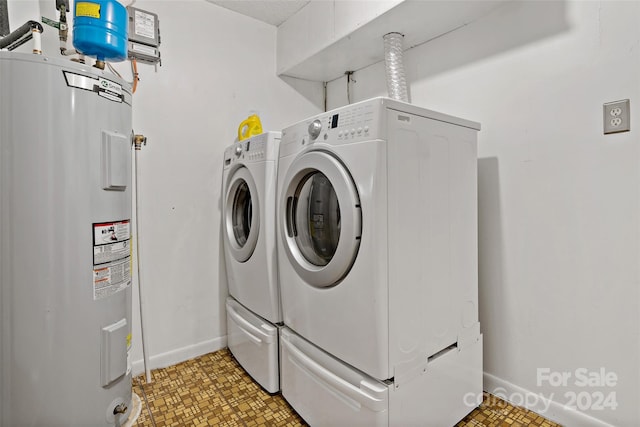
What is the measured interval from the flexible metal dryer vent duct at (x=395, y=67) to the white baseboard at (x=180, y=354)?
193 centimetres

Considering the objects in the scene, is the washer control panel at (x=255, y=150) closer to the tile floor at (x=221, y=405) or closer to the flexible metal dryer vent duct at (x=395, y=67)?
the flexible metal dryer vent duct at (x=395, y=67)

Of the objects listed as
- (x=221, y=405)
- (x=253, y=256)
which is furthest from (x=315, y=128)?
(x=221, y=405)

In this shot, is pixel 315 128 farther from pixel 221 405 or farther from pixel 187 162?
pixel 221 405

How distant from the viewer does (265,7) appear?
226 cm

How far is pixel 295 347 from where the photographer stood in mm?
1572

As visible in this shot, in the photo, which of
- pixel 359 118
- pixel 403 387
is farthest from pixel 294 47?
pixel 403 387

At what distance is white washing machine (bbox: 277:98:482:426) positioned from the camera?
46.6 inches

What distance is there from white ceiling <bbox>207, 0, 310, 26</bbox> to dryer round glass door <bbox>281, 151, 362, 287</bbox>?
1.39 meters

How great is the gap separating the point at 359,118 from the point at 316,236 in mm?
565

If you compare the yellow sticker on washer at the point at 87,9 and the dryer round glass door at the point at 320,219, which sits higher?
the yellow sticker on washer at the point at 87,9

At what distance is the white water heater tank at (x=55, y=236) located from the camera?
106cm

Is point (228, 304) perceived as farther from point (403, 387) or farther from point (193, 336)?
point (403, 387)

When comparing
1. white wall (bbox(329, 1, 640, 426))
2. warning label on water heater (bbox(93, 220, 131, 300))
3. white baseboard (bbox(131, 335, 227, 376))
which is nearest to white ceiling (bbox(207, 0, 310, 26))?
white wall (bbox(329, 1, 640, 426))

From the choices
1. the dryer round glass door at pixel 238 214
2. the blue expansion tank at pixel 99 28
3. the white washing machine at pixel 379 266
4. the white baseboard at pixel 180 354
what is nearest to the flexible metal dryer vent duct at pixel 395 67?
the white washing machine at pixel 379 266
